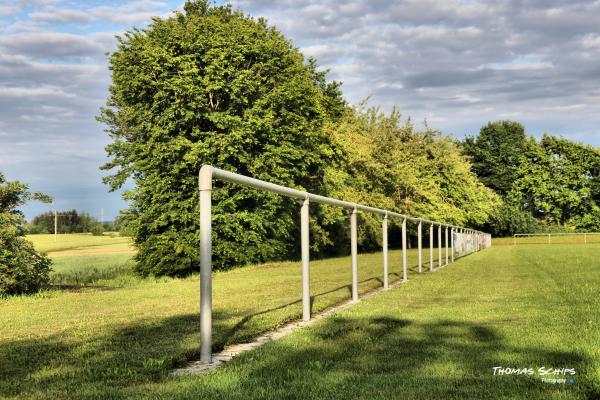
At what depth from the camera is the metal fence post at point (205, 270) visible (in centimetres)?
513

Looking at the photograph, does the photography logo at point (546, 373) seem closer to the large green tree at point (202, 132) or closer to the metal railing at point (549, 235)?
the large green tree at point (202, 132)

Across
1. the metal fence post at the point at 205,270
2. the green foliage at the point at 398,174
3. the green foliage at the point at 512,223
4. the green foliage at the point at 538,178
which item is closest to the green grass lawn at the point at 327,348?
the metal fence post at the point at 205,270

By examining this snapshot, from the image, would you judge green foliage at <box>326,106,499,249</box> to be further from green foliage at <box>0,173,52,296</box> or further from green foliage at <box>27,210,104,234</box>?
green foliage at <box>27,210,104,234</box>

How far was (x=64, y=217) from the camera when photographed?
3408 inches

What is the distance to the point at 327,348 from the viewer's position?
214 inches

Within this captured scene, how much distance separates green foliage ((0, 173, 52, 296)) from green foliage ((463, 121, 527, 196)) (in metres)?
67.5

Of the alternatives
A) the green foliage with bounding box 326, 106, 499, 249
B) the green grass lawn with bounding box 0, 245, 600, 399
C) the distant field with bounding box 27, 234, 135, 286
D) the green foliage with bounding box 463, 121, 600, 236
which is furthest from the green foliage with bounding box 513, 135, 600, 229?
the green grass lawn with bounding box 0, 245, 600, 399

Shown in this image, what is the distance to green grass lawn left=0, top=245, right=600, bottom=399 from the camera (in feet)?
13.1

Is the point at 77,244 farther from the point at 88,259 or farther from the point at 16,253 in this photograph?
the point at 16,253

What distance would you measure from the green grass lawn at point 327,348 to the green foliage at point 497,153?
6828cm

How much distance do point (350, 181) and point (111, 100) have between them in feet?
50.8

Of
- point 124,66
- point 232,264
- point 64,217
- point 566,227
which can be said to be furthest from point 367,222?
point 64,217

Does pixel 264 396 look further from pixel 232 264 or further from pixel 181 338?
pixel 232 264

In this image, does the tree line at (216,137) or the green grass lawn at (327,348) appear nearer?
the green grass lawn at (327,348)
